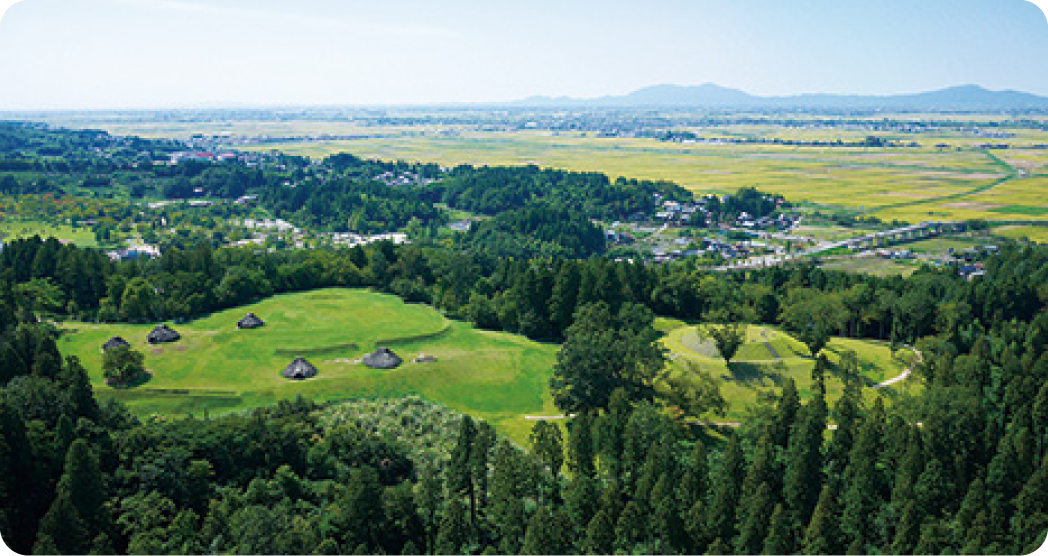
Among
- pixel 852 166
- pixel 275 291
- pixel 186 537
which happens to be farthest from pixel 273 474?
pixel 852 166

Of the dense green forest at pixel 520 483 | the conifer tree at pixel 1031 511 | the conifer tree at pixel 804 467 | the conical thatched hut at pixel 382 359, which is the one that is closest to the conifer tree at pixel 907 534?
the dense green forest at pixel 520 483

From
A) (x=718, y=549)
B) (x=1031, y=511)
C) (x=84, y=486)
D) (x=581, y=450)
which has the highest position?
(x=84, y=486)

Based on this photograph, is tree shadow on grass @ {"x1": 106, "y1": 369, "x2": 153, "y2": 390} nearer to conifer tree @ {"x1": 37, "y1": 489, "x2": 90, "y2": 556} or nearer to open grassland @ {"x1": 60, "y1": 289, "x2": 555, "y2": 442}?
open grassland @ {"x1": 60, "y1": 289, "x2": 555, "y2": 442}

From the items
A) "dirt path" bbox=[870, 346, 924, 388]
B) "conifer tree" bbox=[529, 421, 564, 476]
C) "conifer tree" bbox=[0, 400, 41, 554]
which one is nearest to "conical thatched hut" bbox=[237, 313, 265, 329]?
"conifer tree" bbox=[0, 400, 41, 554]

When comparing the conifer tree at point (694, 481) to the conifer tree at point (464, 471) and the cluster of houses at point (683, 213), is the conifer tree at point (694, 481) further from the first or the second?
the cluster of houses at point (683, 213)

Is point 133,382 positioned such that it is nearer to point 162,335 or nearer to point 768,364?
point 162,335

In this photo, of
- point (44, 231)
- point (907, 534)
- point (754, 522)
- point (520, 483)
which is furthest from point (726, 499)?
point (44, 231)

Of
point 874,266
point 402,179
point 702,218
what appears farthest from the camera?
point 402,179
